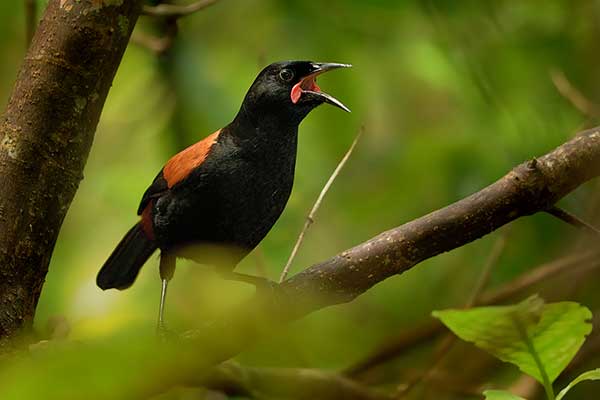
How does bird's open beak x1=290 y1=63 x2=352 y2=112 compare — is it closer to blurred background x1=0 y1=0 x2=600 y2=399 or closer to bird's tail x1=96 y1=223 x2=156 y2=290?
blurred background x1=0 y1=0 x2=600 y2=399

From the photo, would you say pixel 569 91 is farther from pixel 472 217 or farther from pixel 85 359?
pixel 85 359

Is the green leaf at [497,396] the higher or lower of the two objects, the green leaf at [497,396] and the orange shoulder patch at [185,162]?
the lower

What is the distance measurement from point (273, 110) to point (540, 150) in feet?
4.12

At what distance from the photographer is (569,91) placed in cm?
323

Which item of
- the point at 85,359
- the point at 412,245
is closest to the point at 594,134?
the point at 412,245

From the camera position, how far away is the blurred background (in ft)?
10.7

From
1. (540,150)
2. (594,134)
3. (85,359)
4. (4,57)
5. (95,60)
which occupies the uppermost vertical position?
(4,57)

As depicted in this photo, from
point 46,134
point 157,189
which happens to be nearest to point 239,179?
point 157,189

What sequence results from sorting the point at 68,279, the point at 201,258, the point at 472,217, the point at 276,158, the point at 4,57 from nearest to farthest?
the point at 472,217
the point at 201,258
the point at 276,158
the point at 68,279
the point at 4,57

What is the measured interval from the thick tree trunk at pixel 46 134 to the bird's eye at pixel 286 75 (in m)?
0.86

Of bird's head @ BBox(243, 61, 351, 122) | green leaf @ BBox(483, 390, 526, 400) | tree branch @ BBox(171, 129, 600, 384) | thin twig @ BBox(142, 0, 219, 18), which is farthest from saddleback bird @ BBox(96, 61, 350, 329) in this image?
green leaf @ BBox(483, 390, 526, 400)

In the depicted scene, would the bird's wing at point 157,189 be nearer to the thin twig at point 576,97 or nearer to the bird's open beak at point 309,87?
the bird's open beak at point 309,87

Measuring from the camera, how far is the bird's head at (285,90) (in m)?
2.55

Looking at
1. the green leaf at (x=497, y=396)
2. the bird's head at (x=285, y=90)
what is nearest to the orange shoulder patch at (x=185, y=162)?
the bird's head at (x=285, y=90)
